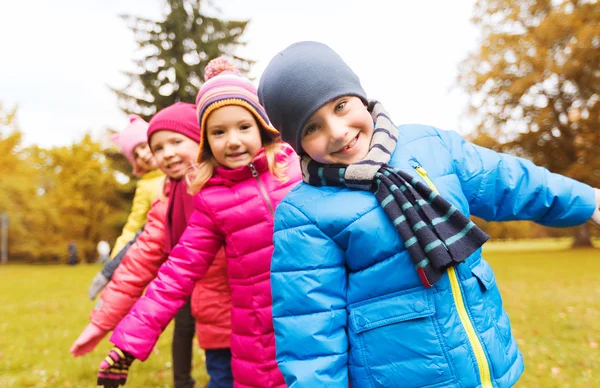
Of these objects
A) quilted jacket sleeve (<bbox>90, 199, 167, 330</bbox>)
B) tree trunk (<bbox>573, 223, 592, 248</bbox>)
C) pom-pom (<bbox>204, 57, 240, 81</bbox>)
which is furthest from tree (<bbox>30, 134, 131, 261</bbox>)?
pom-pom (<bbox>204, 57, 240, 81</bbox>)

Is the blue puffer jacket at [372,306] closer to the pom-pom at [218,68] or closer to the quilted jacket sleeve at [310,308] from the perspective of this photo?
the quilted jacket sleeve at [310,308]

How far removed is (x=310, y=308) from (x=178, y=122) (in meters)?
1.89

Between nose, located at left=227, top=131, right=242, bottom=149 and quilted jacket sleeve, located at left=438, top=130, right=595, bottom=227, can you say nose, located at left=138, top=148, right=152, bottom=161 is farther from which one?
quilted jacket sleeve, located at left=438, top=130, right=595, bottom=227

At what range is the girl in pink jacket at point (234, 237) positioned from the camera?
8.01ft

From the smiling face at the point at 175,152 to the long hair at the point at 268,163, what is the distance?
0.51m

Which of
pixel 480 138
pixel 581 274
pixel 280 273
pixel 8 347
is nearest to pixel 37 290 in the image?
pixel 8 347

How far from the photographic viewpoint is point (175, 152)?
3.13m

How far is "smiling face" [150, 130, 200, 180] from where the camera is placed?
313 centimetres

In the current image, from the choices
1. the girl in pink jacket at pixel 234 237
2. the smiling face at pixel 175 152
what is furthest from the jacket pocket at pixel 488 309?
the smiling face at pixel 175 152

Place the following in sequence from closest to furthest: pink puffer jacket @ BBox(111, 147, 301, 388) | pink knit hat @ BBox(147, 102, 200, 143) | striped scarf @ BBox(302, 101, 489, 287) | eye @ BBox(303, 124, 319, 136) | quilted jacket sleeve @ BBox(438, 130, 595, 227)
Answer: striped scarf @ BBox(302, 101, 489, 287) → eye @ BBox(303, 124, 319, 136) → quilted jacket sleeve @ BBox(438, 130, 595, 227) → pink puffer jacket @ BBox(111, 147, 301, 388) → pink knit hat @ BBox(147, 102, 200, 143)

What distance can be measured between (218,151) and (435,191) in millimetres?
1234

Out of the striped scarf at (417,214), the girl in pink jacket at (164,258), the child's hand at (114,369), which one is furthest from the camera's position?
the girl in pink jacket at (164,258)

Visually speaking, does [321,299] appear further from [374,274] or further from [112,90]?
[112,90]

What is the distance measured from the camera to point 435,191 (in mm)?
1715
